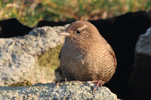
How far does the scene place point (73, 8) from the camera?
6.54 meters

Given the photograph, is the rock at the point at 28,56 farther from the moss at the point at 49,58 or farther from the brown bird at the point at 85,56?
the brown bird at the point at 85,56

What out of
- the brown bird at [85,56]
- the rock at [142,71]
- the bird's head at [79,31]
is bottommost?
the rock at [142,71]

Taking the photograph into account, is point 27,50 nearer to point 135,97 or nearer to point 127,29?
point 127,29

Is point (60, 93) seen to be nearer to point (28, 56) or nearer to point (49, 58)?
point (28, 56)

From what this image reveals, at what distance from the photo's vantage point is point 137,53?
5426 millimetres

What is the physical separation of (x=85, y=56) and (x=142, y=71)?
257 cm

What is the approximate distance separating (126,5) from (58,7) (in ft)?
5.10

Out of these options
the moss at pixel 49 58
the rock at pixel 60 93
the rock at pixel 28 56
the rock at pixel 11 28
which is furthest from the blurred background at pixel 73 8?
the rock at pixel 60 93

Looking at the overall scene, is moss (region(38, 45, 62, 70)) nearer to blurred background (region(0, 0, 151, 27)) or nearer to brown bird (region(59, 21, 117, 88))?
brown bird (region(59, 21, 117, 88))

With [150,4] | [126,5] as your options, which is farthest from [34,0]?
[150,4]

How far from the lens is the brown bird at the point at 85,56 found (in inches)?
147

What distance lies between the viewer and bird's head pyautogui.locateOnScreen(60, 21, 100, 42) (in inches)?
151

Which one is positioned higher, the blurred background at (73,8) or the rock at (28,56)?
the blurred background at (73,8)

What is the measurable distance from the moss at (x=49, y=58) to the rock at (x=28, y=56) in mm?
29
